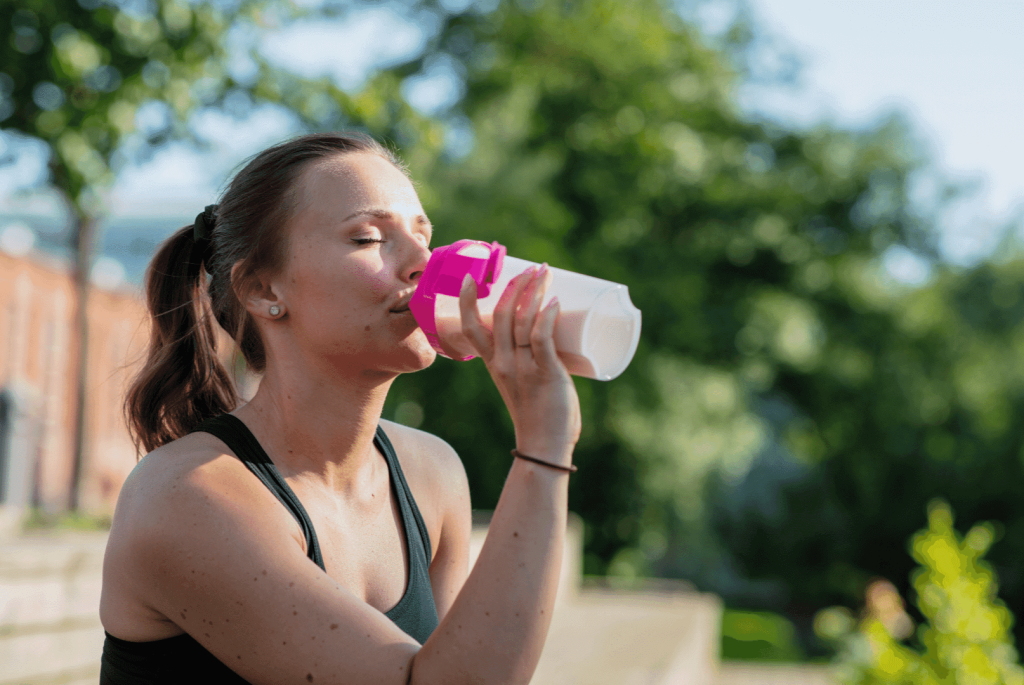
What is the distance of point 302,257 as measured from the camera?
150 cm

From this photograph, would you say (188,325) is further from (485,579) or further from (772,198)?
(772,198)

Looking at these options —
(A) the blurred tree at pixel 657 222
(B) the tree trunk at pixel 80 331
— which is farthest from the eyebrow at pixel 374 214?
(A) the blurred tree at pixel 657 222

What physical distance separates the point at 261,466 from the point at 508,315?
0.45 meters

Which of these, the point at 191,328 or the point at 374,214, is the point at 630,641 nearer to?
the point at 191,328

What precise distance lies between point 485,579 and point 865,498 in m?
22.0

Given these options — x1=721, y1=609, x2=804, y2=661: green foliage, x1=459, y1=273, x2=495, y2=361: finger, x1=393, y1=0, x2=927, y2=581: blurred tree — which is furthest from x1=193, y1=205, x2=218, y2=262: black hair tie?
x1=721, y1=609, x2=804, y2=661: green foliage

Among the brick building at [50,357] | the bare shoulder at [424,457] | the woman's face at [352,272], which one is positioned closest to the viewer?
the woman's face at [352,272]

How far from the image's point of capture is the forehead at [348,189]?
A: 4.94ft

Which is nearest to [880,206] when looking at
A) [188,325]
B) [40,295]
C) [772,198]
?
[772,198]

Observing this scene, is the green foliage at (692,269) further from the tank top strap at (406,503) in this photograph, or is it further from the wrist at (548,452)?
the wrist at (548,452)

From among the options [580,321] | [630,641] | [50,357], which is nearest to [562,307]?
[580,321]

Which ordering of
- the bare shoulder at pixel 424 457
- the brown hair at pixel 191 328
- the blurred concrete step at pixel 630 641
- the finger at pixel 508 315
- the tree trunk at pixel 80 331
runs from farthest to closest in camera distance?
the tree trunk at pixel 80 331, the blurred concrete step at pixel 630 641, the bare shoulder at pixel 424 457, the brown hair at pixel 191 328, the finger at pixel 508 315

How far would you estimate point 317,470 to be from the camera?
5.20 feet

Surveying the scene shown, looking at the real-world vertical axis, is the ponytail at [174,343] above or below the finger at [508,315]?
below
